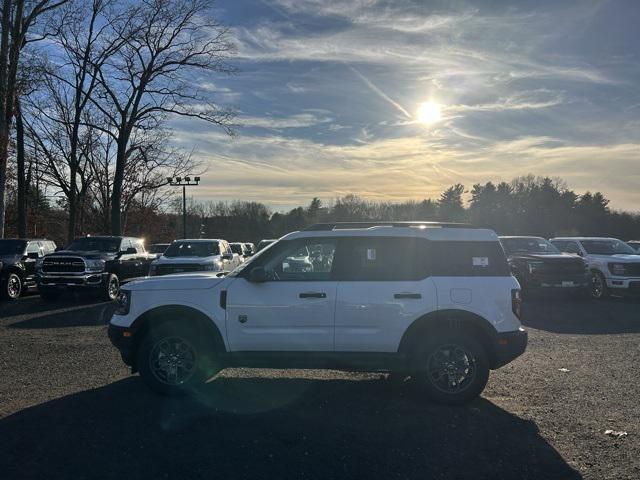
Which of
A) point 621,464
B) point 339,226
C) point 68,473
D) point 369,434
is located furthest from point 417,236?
point 68,473

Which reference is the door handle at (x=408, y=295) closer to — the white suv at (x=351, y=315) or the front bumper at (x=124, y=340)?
the white suv at (x=351, y=315)

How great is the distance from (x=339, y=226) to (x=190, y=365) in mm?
2420

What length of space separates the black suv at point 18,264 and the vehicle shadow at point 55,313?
1.52 ft

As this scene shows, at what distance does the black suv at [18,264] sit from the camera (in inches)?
641

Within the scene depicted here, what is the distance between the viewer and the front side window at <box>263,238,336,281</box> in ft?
20.9

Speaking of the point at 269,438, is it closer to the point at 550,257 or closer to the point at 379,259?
the point at 379,259

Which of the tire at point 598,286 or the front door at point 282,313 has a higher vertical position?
the front door at point 282,313

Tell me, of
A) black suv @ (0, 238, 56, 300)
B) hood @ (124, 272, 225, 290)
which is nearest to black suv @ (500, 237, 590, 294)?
hood @ (124, 272, 225, 290)

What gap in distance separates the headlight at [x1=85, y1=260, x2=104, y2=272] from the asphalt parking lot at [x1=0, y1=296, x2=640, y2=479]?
7626 millimetres

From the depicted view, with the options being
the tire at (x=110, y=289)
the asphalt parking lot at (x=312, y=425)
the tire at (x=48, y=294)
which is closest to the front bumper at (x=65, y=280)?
the tire at (x=48, y=294)

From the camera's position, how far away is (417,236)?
637 cm

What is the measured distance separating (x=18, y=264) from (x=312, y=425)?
14.8 m

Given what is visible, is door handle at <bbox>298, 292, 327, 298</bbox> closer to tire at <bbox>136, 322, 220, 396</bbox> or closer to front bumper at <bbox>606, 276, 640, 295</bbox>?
tire at <bbox>136, 322, 220, 396</bbox>

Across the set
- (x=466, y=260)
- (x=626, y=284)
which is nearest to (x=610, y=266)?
(x=626, y=284)
